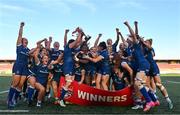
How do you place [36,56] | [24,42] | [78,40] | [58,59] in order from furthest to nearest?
[58,59] → [36,56] → [78,40] → [24,42]

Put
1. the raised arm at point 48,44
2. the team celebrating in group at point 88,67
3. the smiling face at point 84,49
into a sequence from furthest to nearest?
the raised arm at point 48,44
the smiling face at point 84,49
the team celebrating in group at point 88,67

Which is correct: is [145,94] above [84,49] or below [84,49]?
below

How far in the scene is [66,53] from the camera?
41.6 ft

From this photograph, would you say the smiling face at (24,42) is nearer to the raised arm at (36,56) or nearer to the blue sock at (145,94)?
the raised arm at (36,56)

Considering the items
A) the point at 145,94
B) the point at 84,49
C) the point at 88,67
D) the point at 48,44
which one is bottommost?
the point at 145,94

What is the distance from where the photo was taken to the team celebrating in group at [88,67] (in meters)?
11.9

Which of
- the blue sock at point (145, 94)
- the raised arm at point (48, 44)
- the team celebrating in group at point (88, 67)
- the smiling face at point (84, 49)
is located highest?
the raised arm at point (48, 44)

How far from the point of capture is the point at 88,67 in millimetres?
13938

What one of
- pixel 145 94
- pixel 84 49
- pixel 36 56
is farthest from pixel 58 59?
pixel 145 94

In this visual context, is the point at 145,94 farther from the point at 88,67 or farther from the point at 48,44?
the point at 48,44

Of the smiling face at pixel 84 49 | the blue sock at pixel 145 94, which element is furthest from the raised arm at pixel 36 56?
the blue sock at pixel 145 94

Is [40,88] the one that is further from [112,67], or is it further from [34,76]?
[112,67]

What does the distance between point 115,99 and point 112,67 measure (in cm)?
117

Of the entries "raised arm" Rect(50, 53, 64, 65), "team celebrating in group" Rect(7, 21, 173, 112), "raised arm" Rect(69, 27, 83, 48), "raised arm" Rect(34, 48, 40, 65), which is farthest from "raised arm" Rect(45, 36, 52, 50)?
"raised arm" Rect(69, 27, 83, 48)
